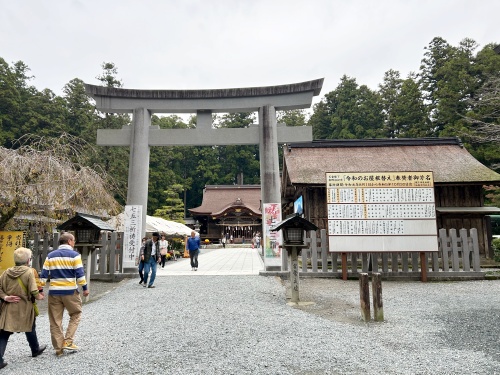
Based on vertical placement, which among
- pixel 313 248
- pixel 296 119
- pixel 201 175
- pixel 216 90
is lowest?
pixel 313 248

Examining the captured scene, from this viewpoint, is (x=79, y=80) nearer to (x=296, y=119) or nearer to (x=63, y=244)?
(x=296, y=119)

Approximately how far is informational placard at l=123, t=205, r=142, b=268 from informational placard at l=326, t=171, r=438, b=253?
579 cm

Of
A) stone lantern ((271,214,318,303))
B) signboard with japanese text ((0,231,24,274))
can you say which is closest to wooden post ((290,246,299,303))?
stone lantern ((271,214,318,303))

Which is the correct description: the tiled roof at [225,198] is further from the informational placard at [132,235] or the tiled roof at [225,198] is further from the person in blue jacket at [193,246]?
the informational placard at [132,235]

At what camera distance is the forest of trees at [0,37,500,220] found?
80.8 ft

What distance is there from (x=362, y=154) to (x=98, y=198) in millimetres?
11287

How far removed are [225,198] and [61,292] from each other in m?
32.1

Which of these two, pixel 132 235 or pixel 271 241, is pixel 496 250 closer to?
pixel 271 241

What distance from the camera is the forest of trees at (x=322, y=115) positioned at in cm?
2464

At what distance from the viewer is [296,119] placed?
46625mm

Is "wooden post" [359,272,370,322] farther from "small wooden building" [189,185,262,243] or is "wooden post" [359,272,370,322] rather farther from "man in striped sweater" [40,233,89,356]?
"small wooden building" [189,185,262,243]

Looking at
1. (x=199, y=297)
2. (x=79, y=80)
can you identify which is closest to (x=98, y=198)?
(x=199, y=297)

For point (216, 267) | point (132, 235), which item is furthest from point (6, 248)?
point (216, 267)

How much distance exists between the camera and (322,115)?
39656 mm
